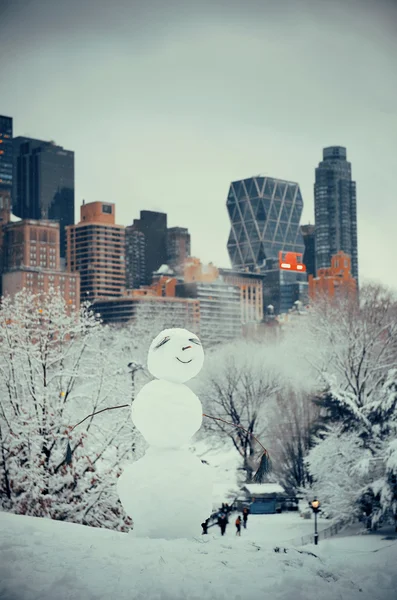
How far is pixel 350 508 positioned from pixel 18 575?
19.5m

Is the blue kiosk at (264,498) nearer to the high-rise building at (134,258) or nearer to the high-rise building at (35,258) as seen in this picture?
the high-rise building at (35,258)

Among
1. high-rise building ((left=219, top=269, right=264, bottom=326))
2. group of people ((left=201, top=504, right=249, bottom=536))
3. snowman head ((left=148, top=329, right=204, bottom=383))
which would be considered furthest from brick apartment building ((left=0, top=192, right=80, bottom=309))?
snowman head ((left=148, top=329, right=204, bottom=383))

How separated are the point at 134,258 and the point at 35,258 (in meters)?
37.3

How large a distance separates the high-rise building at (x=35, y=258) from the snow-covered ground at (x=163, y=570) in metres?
126

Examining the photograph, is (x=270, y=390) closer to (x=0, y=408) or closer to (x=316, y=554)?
(x=0, y=408)

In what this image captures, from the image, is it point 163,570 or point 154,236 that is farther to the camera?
point 154,236

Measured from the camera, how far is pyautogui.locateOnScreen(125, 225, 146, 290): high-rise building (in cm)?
17438

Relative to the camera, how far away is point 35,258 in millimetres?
147875

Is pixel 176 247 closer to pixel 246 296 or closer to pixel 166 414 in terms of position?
pixel 246 296

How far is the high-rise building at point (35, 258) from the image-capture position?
13912cm


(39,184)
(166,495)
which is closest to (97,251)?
(39,184)

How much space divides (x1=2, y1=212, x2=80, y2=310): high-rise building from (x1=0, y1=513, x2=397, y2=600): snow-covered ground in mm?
125855

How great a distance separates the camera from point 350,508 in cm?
2897

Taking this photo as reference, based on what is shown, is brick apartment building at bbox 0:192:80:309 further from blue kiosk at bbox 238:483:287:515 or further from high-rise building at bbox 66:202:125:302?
blue kiosk at bbox 238:483:287:515
